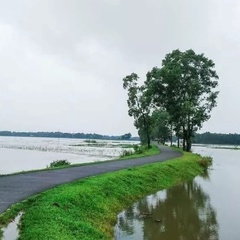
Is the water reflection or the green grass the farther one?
the water reflection

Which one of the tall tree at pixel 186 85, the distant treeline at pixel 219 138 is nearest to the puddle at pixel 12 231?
the tall tree at pixel 186 85

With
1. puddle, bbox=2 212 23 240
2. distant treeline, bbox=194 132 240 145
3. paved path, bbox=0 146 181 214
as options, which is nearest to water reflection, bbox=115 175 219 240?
puddle, bbox=2 212 23 240

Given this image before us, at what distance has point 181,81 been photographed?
5616 cm

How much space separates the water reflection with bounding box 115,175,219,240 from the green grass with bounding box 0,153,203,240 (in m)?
0.65

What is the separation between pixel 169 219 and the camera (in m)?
17.0

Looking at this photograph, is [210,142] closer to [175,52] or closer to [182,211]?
[175,52]

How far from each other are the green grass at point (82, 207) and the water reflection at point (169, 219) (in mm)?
648

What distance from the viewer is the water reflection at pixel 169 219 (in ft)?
46.8

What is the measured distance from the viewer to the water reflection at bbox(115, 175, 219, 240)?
46.8 feet

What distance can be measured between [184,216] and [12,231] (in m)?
9.30

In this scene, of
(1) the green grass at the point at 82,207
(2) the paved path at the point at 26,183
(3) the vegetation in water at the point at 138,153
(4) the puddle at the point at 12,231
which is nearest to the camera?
(4) the puddle at the point at 12,231

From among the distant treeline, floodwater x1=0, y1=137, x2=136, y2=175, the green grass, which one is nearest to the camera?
the green grass

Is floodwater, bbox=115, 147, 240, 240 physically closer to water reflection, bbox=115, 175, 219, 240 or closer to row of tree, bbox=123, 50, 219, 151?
water reflection, bbox=115, 175, 219, 240

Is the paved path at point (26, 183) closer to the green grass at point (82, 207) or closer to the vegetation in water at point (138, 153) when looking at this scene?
the green grass at point (82, 207)
